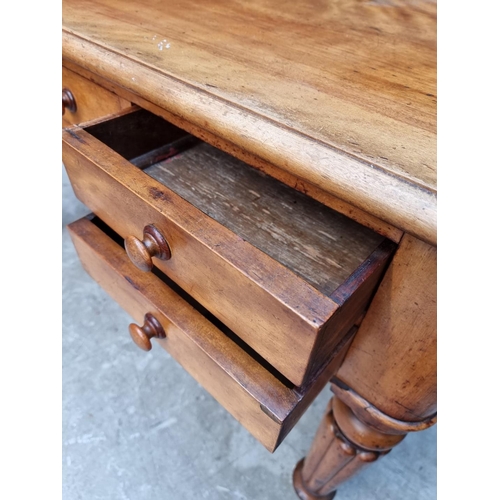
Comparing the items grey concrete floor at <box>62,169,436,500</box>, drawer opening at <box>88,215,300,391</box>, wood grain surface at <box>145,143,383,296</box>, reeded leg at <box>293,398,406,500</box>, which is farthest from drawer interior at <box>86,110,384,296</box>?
grey concrete floor at <box>62,169,436,500</box>

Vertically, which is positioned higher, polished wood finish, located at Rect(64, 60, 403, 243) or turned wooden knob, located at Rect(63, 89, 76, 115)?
polished wood finish, located at Rect(64, 60, 403, 243)

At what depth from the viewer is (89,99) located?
0.55 m

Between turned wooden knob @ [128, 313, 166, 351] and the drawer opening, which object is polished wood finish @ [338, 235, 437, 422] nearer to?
the drawer opening

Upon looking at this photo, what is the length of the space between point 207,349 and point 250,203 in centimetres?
16

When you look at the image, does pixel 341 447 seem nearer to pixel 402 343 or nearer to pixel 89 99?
pixel 402 343

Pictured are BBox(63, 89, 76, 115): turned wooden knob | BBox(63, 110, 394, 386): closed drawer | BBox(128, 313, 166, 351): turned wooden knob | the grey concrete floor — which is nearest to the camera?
BBox(63, 110, 394, 386): closed drawer

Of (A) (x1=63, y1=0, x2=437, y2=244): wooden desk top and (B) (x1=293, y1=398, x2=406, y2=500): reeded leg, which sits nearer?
(A) (x1=63, y1=0, x2=437, y2=244): wooden desk top

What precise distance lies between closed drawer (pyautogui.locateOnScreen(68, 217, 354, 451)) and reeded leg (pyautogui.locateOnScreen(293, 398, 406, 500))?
0.10 meters

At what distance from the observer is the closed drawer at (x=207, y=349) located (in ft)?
1.14

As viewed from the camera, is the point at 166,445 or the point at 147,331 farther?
the point at 166,445

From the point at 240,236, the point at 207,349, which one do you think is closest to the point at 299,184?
the point at 240,236

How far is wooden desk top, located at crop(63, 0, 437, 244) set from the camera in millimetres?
279

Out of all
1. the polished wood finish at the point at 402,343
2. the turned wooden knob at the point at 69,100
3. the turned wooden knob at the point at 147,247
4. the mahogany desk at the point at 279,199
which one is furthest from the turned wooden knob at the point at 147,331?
the turned wooden knob at the point at 69,100

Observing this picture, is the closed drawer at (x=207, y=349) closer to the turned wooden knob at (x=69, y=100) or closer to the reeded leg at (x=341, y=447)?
the reeded leg at (x=341, y=447)
